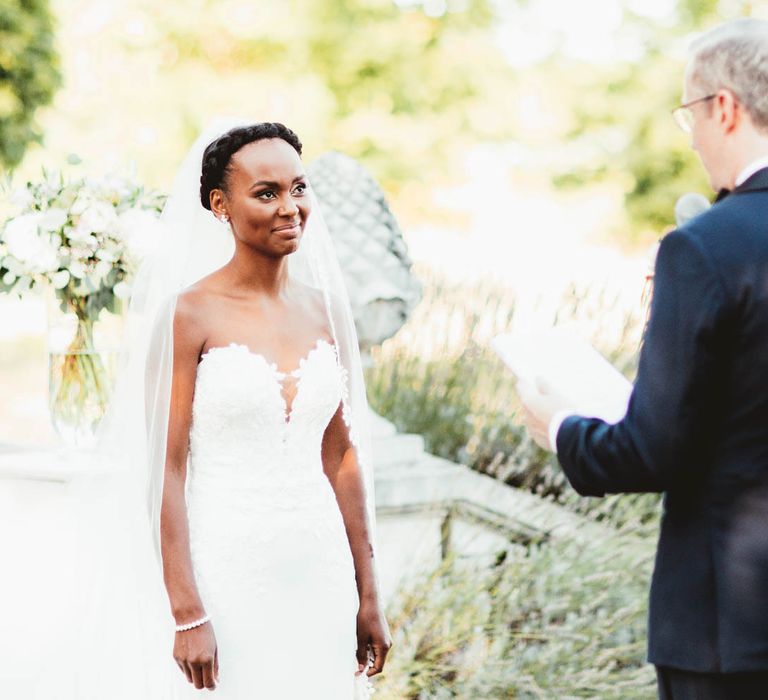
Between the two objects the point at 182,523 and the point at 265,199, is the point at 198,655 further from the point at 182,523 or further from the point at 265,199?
the point at 265,199

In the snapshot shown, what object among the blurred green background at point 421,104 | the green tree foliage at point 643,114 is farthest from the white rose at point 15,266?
the green tree foliage at point 643,114

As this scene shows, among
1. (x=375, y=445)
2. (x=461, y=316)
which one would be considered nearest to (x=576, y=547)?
(x=375, y=445)

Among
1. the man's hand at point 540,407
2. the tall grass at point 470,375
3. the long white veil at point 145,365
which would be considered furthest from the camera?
the tall grass at point 470,375

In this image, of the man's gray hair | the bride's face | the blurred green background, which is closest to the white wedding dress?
the bride's face

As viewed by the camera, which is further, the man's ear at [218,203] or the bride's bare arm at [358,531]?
the bride's bare arm at [358,531]

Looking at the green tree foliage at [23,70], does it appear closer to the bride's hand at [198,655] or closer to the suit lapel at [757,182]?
the bride's hand at [198,655]

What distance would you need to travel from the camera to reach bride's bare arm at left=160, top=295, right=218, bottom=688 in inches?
93.4

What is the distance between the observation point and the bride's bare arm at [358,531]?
269 cm

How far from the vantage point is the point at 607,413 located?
230 centimetres

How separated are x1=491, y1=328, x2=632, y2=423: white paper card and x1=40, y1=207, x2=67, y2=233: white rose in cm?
175

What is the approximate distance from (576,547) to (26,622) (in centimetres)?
236

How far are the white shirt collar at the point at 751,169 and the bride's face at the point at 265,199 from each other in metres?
0.98

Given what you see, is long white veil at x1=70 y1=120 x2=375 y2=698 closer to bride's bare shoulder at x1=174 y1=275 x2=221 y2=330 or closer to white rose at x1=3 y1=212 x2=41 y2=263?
bride's bare shoulder at x1=174 y1=275 x2=221 y2=330

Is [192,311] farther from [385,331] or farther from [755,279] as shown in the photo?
[385,331]
